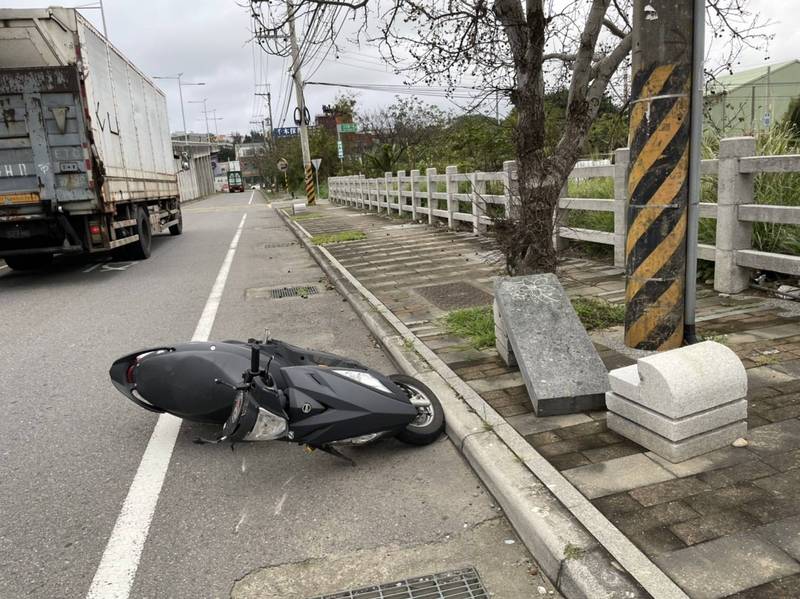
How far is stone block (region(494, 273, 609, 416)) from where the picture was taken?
4.11 metres

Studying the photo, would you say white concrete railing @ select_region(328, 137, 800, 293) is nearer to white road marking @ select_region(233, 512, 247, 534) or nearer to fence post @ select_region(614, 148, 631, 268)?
fence post @ select_region(614, 148, 631, 268)

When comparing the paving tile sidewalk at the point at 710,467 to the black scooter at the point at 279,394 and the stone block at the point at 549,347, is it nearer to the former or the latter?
the stone block at the point at 549,347

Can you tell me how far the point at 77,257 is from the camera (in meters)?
14.6

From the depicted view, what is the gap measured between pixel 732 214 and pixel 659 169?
2495 millimetres

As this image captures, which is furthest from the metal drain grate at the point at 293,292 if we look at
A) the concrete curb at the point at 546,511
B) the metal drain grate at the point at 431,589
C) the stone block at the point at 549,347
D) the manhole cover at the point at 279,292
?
the metal drain grate at the point at 431,589

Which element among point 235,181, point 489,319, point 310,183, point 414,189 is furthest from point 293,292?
point 235,181

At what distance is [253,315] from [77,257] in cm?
870

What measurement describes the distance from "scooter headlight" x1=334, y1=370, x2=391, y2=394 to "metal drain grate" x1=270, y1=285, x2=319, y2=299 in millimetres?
5607

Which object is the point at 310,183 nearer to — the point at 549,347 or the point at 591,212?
the point at 591,212

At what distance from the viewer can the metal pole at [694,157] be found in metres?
4.31

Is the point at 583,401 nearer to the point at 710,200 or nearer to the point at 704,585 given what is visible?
the point at 704,585

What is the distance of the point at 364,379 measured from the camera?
3818mm

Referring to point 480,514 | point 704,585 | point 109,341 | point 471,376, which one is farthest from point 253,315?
point 704,585

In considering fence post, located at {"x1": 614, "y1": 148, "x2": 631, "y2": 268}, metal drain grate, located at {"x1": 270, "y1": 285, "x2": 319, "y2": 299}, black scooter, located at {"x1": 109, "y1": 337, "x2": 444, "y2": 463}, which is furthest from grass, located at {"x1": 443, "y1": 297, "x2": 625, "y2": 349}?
metal drain grate, located at {"x1": 270, "y1": 285, "x2": 319, "y2": 299}
